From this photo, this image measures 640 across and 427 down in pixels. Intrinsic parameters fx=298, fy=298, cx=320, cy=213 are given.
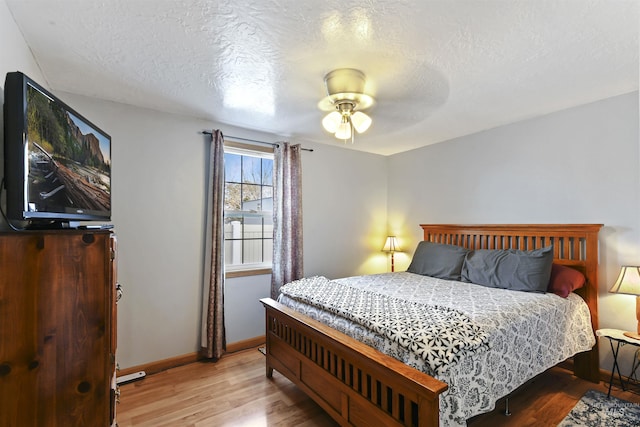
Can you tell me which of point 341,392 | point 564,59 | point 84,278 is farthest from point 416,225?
point 84,278

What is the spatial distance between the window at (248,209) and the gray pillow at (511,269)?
221cm

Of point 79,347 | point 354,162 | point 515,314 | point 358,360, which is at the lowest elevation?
point 358,360

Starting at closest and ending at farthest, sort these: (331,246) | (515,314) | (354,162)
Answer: (515,314)
(331,246)
(354,162)

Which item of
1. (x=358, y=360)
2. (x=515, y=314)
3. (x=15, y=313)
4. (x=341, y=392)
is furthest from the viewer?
(x=515, y=314)

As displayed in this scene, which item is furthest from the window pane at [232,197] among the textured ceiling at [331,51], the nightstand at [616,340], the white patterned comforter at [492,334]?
the nightstand at [616,340]

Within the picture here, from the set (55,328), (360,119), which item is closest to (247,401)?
(55,328)

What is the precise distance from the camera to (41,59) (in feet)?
6.30

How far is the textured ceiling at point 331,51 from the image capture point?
1.47 meters

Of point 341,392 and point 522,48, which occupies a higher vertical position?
point 522,48

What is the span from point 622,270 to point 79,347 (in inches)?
138

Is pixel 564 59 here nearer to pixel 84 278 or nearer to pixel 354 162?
pixel 354 162

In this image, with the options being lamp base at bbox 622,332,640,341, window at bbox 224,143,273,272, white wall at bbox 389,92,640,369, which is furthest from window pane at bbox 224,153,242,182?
lamp base at bbox 622,332,640,341

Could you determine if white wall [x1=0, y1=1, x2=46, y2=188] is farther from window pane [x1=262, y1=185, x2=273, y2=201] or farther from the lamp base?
the lamp base

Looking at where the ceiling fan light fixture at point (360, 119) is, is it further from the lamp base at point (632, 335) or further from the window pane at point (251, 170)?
the lamp base at point (632, 335)
